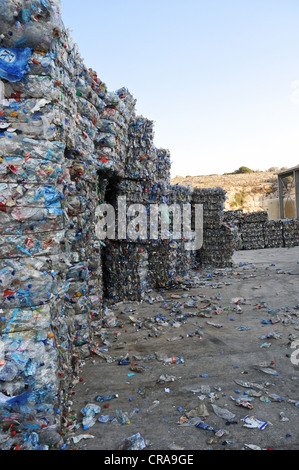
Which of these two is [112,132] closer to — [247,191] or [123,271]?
[123,271]

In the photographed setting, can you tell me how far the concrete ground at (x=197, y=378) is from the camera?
7.30 feet

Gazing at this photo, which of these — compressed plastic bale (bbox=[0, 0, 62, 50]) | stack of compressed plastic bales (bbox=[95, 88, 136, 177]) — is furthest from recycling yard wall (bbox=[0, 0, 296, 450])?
stack of compressed plastic bales (bbox=[95, 88, 136, 177])

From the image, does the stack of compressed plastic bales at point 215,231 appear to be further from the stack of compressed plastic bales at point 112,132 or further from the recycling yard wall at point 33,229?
the recycling yard wall at point 33,229

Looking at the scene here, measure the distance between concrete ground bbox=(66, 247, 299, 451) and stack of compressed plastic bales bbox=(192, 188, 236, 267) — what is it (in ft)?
13.1

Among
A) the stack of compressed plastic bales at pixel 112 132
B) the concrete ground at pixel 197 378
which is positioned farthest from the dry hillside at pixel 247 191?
the concrete ground at pixel 197 378

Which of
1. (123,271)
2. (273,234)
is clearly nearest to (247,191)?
(273,234)

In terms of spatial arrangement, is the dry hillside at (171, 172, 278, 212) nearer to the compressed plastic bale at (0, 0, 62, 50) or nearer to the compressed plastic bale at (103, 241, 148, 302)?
the compressed plastic bale at (103, 241, 148, 302)

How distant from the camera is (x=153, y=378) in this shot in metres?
3.06

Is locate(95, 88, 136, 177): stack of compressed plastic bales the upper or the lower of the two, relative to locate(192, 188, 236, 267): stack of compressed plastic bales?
upper

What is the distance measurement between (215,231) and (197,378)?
22.9ft

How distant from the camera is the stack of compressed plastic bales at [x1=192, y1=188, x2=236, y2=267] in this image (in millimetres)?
9531

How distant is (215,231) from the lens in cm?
962

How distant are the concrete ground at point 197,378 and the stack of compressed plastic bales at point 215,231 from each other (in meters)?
3.98

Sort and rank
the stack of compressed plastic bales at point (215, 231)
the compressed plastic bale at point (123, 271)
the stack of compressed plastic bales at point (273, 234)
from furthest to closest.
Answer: the stack of compressed plastic bales at point (273, 234), the stack of compressed plastic bales at point (215, 231), the compressed plastic bale at point (123, 271)
